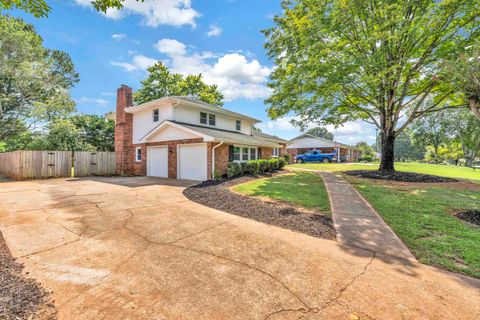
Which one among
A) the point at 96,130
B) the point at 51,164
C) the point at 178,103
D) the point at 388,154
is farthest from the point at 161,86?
the point at 388,154

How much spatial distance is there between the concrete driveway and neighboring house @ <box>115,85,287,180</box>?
772cm

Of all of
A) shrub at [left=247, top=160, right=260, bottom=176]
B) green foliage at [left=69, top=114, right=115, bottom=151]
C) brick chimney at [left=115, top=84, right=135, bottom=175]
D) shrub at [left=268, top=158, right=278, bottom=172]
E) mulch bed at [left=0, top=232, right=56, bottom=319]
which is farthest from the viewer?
green foliage at [left=69, top=114, right=115, bottom=151]

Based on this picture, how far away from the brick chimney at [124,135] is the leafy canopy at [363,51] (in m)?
11.3

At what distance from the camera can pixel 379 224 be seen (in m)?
5.28

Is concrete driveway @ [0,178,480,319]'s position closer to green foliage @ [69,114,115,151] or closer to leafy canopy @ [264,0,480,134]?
leafy canopy @ [264,0,480,134]

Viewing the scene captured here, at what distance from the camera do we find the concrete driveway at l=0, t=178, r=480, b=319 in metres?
2.34

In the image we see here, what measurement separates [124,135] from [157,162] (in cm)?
428

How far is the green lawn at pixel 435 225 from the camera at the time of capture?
361 cm

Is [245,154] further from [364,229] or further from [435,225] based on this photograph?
[435,225]

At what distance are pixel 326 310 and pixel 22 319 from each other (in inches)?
121

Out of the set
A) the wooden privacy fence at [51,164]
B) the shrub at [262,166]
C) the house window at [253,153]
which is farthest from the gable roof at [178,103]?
the shrub at [262,166]

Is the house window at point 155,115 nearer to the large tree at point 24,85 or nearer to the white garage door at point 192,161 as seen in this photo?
the white garage door at point 192,161

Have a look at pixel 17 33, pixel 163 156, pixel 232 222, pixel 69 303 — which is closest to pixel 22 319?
pixel 69 303

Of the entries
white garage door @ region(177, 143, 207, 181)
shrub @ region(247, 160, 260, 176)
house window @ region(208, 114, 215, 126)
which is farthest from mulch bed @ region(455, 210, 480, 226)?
house window @ region(208, 114, 215, 126)
